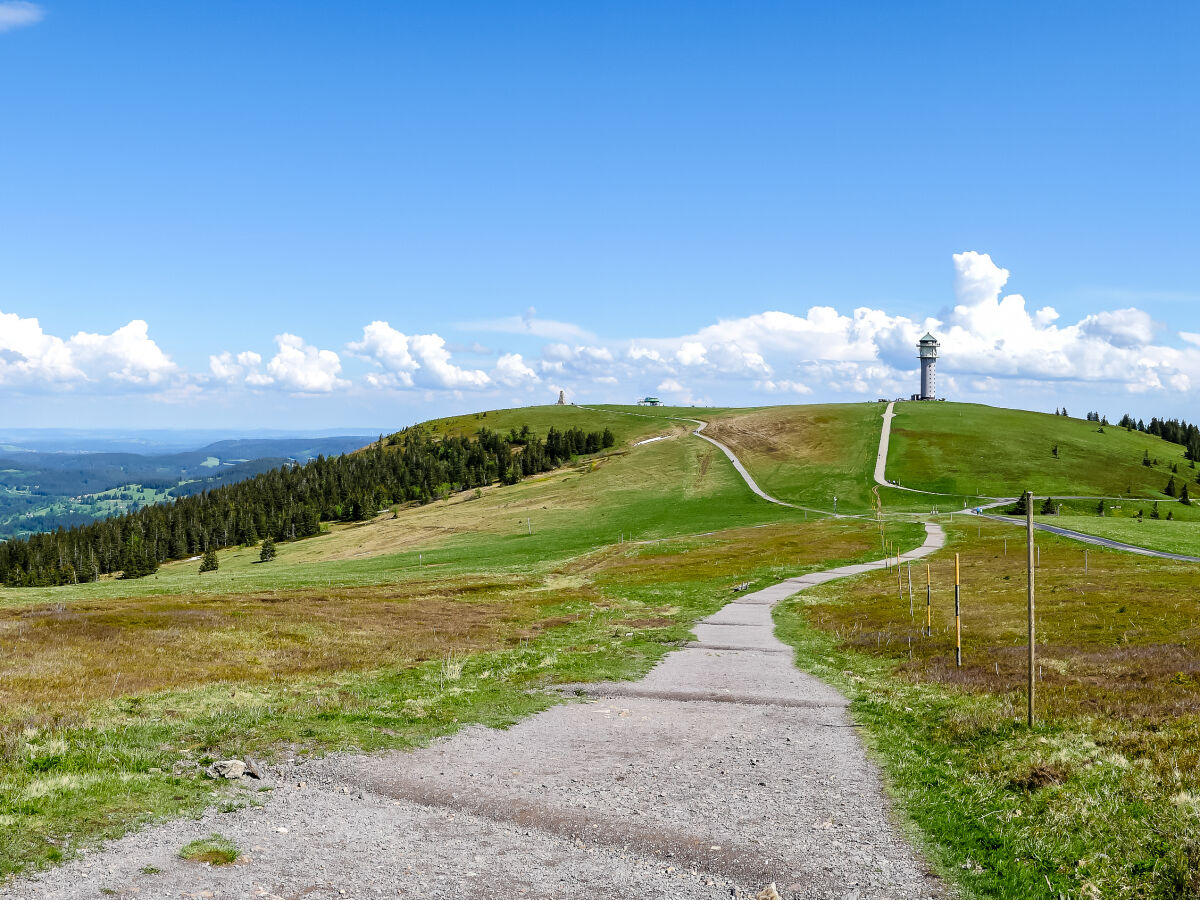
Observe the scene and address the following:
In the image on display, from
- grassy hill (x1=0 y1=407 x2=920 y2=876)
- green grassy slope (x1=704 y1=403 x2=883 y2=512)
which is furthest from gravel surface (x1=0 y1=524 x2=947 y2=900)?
green grassy slope (x1=704 y1=403 x2=883 y2=512)

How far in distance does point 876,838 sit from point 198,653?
31.2 meters

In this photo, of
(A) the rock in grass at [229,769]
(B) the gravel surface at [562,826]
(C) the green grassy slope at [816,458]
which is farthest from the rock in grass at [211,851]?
(C) the green grassy slope at [816,458]

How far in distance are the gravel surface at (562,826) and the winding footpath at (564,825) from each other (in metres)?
0.04

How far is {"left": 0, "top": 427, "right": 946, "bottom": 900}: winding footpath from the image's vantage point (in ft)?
39.5

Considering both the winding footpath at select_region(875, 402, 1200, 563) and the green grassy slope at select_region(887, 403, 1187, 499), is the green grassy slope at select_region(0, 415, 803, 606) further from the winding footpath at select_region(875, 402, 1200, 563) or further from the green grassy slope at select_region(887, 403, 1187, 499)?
the green grassy slope at select_region(887, 403, 1187, 499)

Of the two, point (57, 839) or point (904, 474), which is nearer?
point (57, 839)

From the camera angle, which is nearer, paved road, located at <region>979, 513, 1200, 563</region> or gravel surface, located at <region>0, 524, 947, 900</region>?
gravel surface, located at <region>0, 524, 947, 900</region>

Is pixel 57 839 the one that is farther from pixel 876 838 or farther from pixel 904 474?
pixel 904 474

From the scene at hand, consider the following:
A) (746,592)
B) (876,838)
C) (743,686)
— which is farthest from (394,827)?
(746,592)

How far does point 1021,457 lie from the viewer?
154m

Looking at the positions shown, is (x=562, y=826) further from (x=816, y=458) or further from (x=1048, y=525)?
(x=816, y=458)

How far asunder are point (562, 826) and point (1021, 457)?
165 meters

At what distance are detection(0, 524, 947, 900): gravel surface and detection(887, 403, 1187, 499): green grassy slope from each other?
129970mm

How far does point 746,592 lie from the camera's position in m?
59.4
